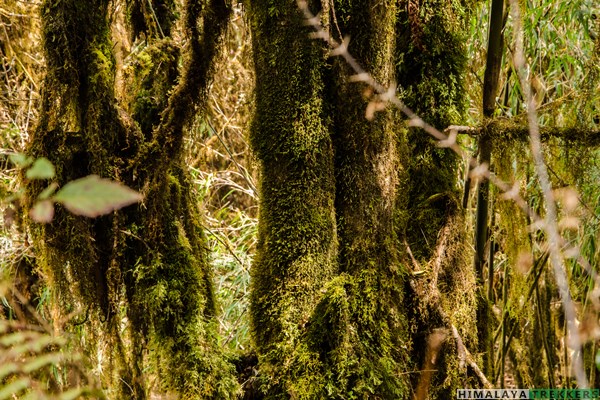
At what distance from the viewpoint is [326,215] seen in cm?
202

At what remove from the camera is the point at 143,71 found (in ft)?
7.09

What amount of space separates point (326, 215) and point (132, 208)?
64 centimetres

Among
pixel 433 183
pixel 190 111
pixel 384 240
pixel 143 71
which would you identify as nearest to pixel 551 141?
pixel 433 183

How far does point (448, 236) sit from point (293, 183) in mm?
808

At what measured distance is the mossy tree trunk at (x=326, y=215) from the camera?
1.94m

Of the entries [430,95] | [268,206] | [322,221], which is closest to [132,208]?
[268,206]

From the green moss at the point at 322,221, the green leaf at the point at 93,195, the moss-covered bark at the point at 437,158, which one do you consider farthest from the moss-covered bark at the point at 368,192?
A: the green leaf at the point at 93,195

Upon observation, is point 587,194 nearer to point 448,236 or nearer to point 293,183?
point 448,236

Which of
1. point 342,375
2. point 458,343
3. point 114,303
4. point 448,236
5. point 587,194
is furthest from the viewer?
point 587,194

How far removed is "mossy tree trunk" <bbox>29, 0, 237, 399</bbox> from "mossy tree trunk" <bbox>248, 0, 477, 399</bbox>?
0.66 ft

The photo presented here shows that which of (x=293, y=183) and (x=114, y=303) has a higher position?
(x=293, y=183)

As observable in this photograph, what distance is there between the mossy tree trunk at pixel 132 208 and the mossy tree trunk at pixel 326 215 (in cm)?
20

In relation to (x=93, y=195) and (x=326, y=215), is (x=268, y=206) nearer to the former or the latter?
(x=326, y=215)

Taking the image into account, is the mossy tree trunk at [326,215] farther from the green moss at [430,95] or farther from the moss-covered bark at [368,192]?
the green moss at [430,95]
